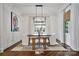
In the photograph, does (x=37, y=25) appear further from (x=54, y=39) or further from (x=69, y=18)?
(x=69, y=18)

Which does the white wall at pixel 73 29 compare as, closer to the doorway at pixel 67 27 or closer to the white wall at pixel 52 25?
the doorway at pixel 67 27

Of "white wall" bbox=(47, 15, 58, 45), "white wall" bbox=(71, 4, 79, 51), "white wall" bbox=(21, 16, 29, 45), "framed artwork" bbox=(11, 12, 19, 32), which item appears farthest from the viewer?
"framed artwork" bbox=(11, 12, 19, 32)

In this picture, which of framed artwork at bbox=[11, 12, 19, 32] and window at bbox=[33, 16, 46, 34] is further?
framed artwork at bbox=[11, 12, 19, 32]

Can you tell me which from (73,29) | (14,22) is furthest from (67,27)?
(14,22)

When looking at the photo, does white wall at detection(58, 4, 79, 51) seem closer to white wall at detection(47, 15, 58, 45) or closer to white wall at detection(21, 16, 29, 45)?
white wall at detection(47, 15, 58, 45)

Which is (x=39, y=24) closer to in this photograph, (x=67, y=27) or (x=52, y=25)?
(x=52, y=25)

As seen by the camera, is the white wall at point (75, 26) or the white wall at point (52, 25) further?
the white wall at point (52, 25)

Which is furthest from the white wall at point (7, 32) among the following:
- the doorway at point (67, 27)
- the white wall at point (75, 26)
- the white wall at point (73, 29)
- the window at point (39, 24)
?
the white wall at point (75, 26)

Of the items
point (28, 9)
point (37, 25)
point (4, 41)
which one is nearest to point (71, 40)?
point (37, 25)

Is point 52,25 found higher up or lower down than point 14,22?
lower down

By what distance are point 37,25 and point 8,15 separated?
135cm

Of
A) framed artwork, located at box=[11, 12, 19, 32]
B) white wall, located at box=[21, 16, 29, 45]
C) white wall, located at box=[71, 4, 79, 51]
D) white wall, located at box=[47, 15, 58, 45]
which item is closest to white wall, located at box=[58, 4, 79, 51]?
white wall, located at box=[71, 4, 79, 51]

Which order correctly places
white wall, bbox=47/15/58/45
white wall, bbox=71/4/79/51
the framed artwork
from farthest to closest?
the framed artwork, white wall, bbox=47/15/58/45, white wall, bbox=71/4/79/51

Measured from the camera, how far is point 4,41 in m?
4.94
